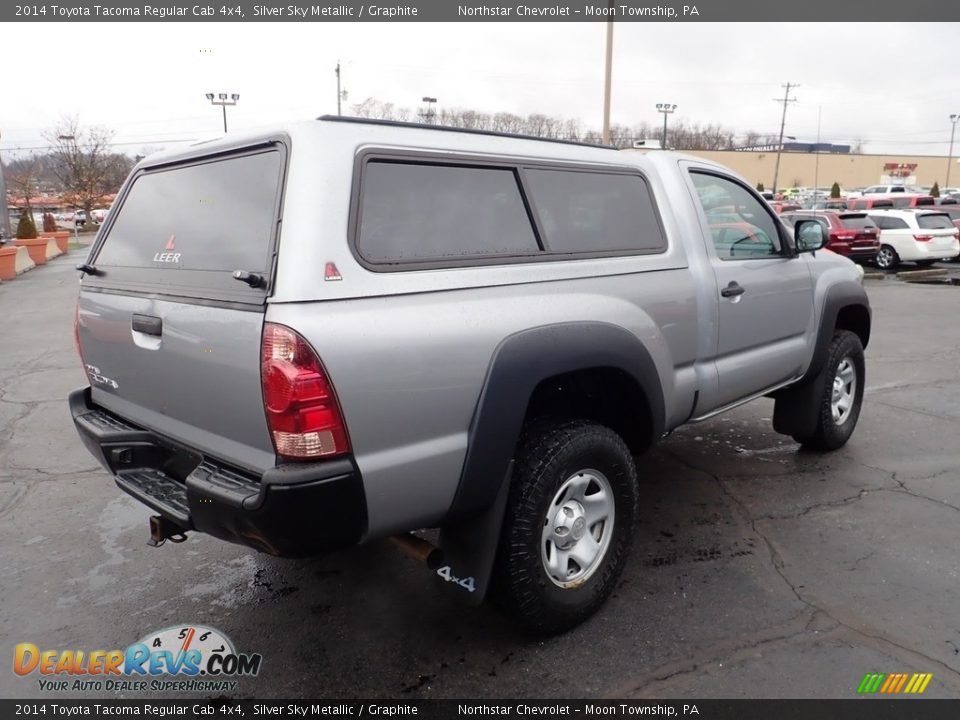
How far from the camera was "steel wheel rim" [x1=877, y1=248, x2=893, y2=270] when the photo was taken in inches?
747

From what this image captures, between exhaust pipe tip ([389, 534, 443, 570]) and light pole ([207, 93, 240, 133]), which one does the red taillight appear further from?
light pole ([207, 93, 240, 133])

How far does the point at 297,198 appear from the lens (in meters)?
2.22

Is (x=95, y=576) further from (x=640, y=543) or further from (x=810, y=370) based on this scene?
(x=810, y=370)

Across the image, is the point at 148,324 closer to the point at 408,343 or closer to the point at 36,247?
the point at 408,343

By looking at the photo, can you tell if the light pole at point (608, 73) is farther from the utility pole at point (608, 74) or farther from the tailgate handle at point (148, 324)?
the tailgate handle at point (148, 324)

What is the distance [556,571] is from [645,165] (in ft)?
6.90

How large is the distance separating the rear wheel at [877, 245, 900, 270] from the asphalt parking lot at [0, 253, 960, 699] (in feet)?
53.3

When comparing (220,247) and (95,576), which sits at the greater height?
(220,247)

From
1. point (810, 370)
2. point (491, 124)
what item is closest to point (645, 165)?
point (810, 370)

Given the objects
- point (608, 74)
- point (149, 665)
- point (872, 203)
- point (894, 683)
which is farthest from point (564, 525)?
point (872, 203)

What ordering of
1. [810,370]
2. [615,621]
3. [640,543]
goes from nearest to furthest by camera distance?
[615,621] < [640,543] < [810,370]

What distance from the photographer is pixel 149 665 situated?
2.81m

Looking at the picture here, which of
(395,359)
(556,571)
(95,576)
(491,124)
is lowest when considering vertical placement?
(95,576)

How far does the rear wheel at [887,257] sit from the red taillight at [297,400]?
20.7 m
